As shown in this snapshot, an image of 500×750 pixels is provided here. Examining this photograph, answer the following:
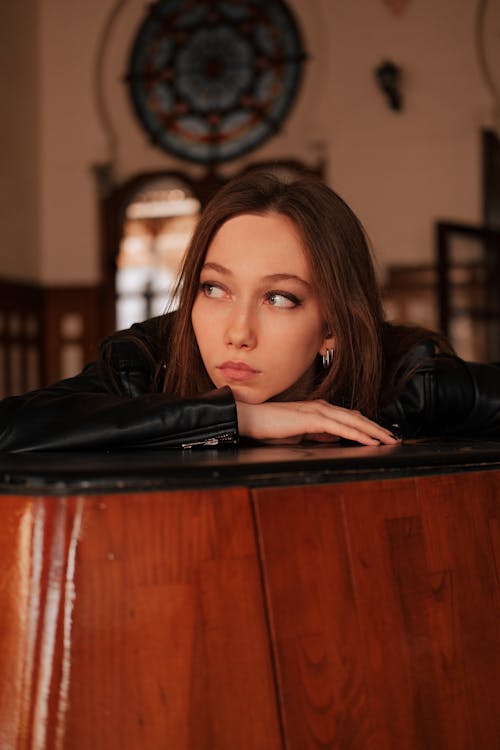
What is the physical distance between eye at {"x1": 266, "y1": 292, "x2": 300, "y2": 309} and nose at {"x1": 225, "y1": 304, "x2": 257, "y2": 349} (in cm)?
6

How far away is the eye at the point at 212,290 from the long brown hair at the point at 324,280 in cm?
8

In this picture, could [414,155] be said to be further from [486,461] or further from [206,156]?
[486,461]

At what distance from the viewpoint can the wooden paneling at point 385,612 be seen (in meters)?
1.02

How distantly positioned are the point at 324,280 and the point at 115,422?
70 centimetres

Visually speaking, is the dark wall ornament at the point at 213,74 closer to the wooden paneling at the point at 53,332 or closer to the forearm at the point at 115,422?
the wooden paneling at the point at 53,332

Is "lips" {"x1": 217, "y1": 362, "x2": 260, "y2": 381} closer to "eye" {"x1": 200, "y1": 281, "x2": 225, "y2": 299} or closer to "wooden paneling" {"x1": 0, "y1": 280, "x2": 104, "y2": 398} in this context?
"eye" {"x1": 200, "y1": 281, "x2": 225, "y2": 299}

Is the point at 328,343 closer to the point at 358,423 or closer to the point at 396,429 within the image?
the point at 396,429

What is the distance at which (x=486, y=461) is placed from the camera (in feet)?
3.91

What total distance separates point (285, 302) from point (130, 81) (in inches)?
295

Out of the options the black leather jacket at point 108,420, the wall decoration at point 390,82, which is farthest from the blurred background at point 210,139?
the black leather jacket at point 108,420


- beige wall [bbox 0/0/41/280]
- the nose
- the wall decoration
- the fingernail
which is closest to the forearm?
the nose

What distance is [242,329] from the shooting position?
1789mm

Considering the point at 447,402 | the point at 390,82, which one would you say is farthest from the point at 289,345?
the point at 390,82

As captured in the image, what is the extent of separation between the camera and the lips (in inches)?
71.9
